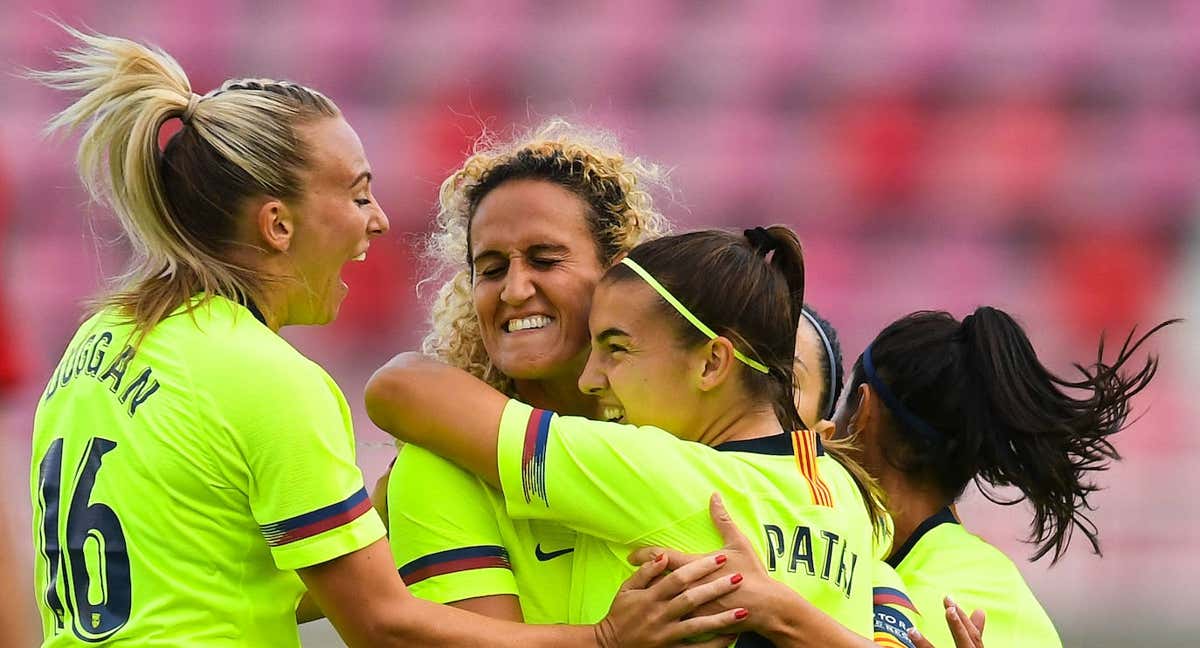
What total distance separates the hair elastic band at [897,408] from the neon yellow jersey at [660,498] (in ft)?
2.45

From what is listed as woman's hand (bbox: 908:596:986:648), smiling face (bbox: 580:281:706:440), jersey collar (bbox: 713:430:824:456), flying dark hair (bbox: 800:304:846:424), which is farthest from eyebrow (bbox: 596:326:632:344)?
flying dark hair (bbox: 800:304:846:424)

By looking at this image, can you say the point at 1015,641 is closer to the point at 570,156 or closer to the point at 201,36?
the point at 570,156

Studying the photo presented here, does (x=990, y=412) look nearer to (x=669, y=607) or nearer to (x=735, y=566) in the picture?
(x=735, y=566)

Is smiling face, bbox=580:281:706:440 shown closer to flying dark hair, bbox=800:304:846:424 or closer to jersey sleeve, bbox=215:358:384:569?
jersey sleeve, bbox=215:358:384:569

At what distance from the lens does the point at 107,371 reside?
245 centimetres

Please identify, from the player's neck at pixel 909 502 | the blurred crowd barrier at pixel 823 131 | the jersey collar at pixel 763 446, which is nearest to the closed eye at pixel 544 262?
the jersey collar at pixel 763 446

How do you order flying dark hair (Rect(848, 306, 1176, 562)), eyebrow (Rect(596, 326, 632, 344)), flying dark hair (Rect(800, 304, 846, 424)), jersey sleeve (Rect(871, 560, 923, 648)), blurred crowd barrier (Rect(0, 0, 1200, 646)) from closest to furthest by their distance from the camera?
eyebrow (Rect(596, 326, 632, 344)) → jersey sleeve (Rect(871, 560, 923, 648)) → flying dark hair (Rect(848, 306, 1176, 562)) → flying dark hair (Rect(800, 304, 846, 424)) → blurred crowd barrier (Rect(0, 0, 1200, 646))

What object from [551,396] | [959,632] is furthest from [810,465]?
[551,396]

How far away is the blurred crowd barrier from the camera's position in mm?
8156

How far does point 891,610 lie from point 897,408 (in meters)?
0.62

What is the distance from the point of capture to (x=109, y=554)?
2391mm

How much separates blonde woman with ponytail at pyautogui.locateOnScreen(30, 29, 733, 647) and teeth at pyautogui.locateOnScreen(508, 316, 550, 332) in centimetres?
48

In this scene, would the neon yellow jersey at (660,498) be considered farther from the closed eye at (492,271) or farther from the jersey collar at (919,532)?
the jersey collar at (919,532)

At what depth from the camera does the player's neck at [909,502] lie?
128 inches
